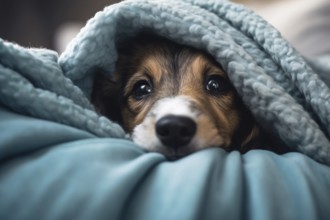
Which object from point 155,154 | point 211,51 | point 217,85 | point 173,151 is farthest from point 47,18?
point 155,154

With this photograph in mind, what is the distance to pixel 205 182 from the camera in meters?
0.59

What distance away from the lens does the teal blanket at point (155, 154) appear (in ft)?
1.86

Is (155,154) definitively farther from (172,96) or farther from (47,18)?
(47,18)

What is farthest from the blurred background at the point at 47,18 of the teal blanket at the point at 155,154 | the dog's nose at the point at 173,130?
the dog's nose at the point at 173,130

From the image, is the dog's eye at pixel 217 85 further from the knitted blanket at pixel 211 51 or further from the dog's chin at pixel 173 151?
the dog's chin at pixel 173 151

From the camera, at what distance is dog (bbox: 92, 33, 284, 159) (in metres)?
0.93

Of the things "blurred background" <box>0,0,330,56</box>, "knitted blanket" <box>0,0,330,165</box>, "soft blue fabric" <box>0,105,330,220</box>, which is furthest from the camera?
"blurred background" <box>0,0,330,56</box>

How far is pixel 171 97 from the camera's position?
3.41ft

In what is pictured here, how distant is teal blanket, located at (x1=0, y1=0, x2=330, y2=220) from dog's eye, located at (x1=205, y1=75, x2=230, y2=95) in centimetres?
14

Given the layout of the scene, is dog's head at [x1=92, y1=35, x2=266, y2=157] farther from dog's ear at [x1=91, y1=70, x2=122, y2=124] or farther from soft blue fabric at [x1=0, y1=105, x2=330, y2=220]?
soft blue fabric at [x1=0, y1=105, x2=330, y2=220]

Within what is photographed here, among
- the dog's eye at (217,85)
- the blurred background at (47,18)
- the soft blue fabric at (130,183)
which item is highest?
the soft blue fabric at (130,183)

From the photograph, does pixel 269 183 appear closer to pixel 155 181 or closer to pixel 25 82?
pixel 155 181

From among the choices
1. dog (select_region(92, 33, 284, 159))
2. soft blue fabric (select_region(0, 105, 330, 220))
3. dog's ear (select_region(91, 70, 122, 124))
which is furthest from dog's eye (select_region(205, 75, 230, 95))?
soft blue fabric (select_region(0, 105, 330, 220))

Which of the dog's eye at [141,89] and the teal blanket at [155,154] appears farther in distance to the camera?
the dog's eye at [141,89]
